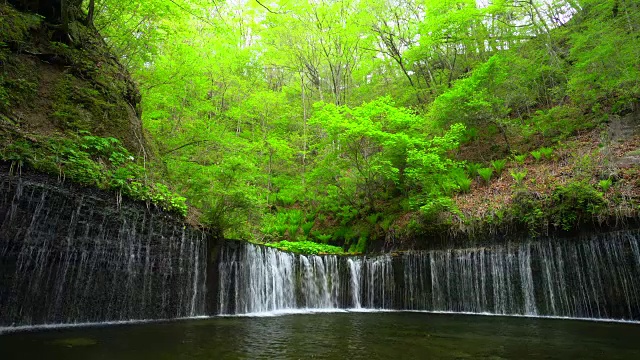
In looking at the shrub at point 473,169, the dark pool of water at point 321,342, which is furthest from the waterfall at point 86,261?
the shrub at point 473,169

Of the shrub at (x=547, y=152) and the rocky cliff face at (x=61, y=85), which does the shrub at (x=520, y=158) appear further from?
the rocky cliff face at (x=61, y=85)

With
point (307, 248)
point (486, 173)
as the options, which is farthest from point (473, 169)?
point (307, 248)

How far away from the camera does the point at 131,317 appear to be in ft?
22.7

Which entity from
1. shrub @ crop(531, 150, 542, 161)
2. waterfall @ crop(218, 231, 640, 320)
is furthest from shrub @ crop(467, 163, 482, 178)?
waterfall @ crop(218, 231, 640, 320)

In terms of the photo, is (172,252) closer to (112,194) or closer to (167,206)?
(167,206)

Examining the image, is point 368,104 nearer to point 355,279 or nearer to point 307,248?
point 307,248

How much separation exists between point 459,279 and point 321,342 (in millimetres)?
6988

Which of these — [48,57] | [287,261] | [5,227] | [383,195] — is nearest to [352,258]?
[287,261]

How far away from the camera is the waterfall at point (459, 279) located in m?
8.30

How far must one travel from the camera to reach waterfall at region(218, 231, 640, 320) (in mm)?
8305

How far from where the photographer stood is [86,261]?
635 cm

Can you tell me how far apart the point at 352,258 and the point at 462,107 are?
6.96 metres

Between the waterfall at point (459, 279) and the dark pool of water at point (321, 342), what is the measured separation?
177cm

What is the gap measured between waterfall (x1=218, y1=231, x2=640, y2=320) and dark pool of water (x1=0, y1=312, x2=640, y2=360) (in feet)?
5.81
